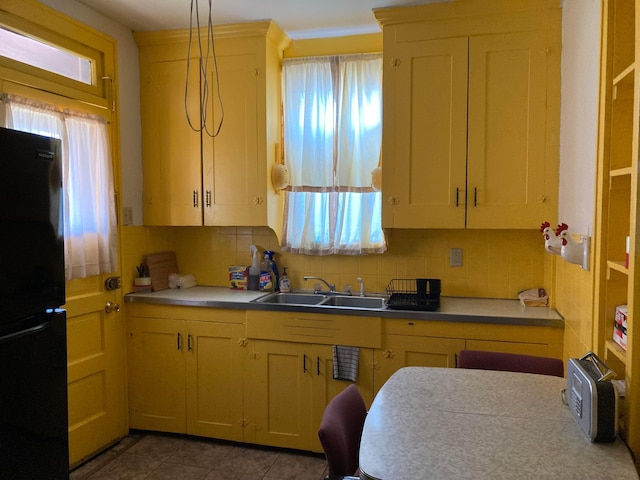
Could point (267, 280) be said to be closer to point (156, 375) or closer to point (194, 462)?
point (156, 375)

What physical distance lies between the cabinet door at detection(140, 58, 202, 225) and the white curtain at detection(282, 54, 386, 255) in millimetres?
603

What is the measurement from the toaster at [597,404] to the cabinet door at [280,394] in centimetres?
166

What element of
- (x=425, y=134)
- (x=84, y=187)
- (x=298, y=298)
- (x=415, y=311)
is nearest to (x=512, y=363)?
(x=415, y=311)

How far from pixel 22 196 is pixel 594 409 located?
1.92m

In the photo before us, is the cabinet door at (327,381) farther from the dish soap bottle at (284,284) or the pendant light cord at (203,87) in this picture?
the pendant light cord at (203,87)

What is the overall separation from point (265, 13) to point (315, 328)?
73.3 inches

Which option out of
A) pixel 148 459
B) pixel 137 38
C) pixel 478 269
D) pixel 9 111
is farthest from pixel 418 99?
pixel 148 459

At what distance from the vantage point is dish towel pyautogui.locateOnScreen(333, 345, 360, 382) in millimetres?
2773

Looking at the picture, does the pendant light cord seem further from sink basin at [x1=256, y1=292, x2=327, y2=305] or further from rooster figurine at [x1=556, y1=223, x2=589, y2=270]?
rooster figurine at [x1=556, y1=223, x2=589, y2=270]

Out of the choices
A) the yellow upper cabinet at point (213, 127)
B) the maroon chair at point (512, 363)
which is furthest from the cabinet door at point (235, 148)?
the maroon chair at point (512, 363)

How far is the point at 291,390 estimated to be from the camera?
2.91 m

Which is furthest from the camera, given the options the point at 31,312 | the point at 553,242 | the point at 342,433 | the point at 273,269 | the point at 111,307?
the point at 273,269

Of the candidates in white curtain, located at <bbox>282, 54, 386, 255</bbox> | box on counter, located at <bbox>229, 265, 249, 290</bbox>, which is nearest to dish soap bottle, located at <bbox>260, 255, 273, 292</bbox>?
box on counter, located at <bbox>229, 265, 249, 290</bbox>

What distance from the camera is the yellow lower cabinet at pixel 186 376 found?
3.01 meters
